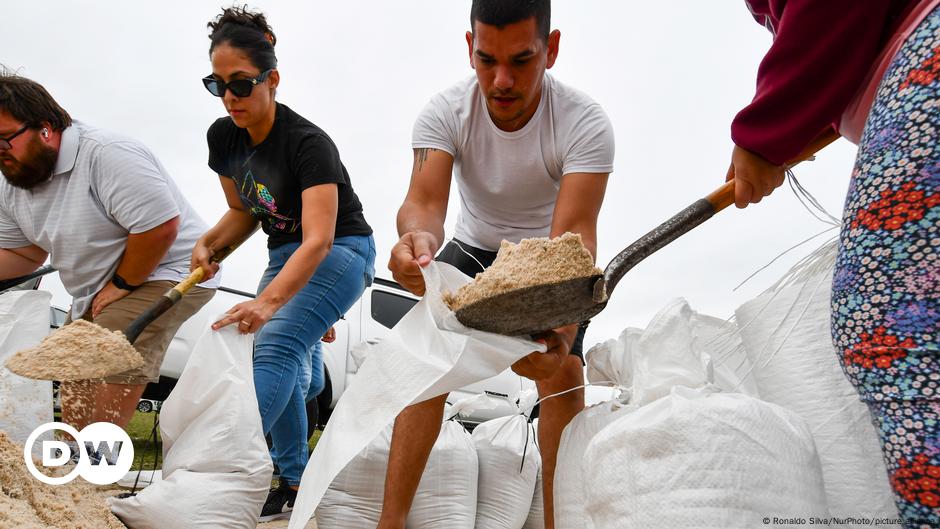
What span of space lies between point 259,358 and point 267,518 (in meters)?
0.72

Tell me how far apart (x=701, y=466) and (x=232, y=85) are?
191cm

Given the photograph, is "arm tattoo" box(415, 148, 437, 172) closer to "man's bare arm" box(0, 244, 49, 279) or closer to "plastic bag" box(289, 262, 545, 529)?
"plastic bag" box(289, 262, 545, 529)

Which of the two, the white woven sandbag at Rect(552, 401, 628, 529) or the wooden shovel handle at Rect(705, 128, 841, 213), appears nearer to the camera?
the wooden shovel handle at Rect(705, 128, 841, 213)

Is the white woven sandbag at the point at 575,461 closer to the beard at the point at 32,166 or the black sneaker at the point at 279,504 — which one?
the black sneaker at the point at 279,504

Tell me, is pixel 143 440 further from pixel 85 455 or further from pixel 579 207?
pixel 579 207

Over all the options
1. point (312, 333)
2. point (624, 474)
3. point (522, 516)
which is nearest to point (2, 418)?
point (312, 333)

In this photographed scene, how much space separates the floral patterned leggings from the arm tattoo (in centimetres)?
125

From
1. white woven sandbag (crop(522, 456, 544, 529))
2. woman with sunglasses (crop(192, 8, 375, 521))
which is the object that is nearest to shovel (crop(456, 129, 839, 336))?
woman with sunglasses (crop(192, 8, 375, 521))

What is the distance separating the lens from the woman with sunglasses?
7.29 ft

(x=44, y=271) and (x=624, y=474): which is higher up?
(x=44, y=271)

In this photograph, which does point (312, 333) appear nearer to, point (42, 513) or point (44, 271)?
point (42, 513)

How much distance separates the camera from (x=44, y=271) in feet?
10.3

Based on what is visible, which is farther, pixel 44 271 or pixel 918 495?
pixel 44 271

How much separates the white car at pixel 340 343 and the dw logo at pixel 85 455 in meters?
1.76
